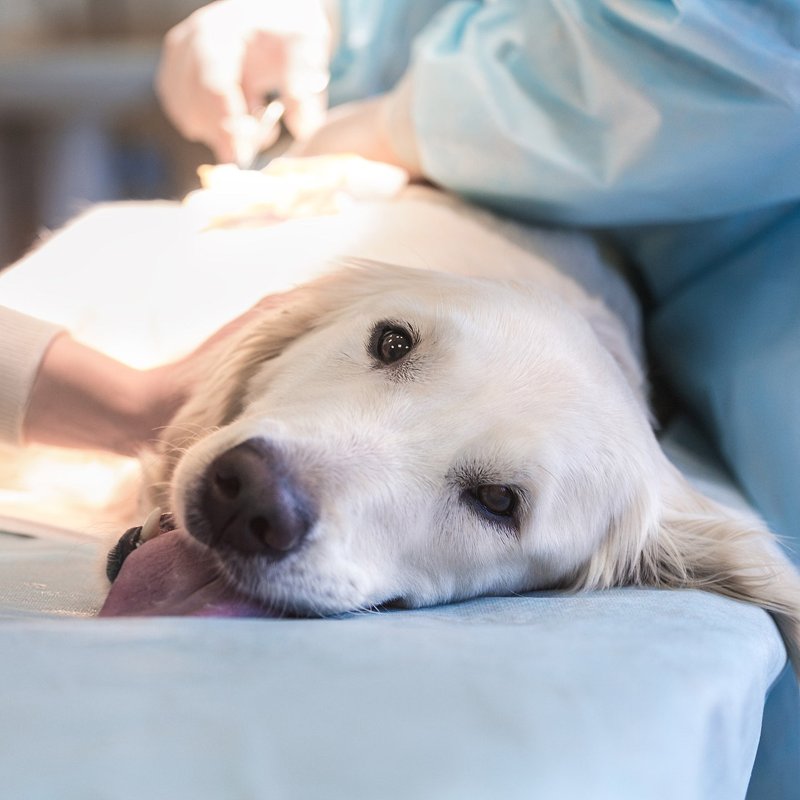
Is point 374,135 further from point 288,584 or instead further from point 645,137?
point 288,584

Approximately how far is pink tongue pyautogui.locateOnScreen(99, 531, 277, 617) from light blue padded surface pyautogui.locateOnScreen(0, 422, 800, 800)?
0.34 ft

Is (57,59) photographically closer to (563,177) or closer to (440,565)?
(563,177)

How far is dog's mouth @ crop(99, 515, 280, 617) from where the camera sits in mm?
975

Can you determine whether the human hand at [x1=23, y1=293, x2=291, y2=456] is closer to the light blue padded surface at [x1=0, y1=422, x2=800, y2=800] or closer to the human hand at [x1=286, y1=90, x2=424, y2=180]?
the light blue padded surface at [x1=0, y1=422, x2=800, y2=800]

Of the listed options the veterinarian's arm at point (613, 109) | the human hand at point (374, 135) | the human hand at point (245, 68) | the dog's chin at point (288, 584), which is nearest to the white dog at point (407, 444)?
the dog's chin at point (288, 584)

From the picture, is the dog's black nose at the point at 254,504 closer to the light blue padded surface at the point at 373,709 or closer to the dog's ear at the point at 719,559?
the light blue padded surface at the point at 373,709

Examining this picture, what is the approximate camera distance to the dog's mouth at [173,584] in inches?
38.4

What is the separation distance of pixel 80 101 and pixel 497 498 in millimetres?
2740

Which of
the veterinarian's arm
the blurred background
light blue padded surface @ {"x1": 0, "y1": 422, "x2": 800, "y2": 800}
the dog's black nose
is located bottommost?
the blurred background

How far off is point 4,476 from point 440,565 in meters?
0.77

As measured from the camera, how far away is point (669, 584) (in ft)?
4.39

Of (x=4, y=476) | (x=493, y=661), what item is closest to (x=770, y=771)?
(x=493, y=661)

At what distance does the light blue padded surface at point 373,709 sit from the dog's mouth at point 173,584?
0.11 meters

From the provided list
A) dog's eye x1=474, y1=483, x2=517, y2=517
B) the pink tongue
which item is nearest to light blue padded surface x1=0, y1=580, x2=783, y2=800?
the pink tongue
